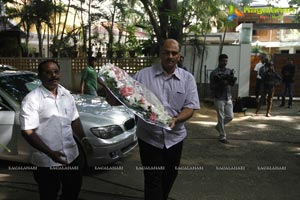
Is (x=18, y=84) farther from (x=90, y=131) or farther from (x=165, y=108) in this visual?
(x=165, y=108)

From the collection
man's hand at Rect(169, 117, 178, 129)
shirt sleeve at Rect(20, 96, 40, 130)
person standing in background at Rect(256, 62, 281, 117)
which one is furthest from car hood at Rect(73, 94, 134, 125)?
person standing in background at Rect(256, 62, 281, 117)

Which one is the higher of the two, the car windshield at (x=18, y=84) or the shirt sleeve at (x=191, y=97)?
the shirt sleeve at (x=191, y=97)

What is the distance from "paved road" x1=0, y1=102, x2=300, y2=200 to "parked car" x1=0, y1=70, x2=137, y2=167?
342mm

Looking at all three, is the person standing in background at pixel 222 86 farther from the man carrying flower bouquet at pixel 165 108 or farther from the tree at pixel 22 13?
the tree at pixel 22 13

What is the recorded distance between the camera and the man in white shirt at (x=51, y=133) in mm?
2729

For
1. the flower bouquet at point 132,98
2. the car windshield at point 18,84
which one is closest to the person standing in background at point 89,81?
the car windshield at point 18,84

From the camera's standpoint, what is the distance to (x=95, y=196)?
4.16 meters

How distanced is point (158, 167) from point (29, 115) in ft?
3.86

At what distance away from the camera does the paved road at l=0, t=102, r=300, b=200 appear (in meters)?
4.24

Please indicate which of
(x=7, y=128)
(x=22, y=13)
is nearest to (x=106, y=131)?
(x=7, y=128)

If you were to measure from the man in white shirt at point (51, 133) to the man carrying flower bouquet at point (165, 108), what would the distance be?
2.10 ft

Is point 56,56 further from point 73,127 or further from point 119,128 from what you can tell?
point 73,127

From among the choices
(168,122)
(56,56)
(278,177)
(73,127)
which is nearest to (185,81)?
(168,122)

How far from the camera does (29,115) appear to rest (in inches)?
106
